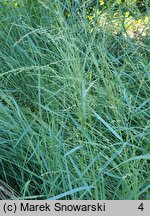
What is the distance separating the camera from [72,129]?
6.84ft

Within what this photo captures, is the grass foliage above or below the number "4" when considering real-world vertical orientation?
above

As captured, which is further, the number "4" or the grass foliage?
the grass foliage

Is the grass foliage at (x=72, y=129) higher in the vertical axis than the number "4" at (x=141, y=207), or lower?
higher

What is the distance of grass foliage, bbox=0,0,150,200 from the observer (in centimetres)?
176

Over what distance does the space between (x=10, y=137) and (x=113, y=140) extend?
0.47 metres

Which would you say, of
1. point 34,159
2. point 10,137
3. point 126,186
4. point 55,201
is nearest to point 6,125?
point 10,137

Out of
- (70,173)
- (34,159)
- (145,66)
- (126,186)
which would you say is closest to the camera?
(126,186)

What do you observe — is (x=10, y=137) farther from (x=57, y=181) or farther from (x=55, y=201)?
(x=55, y=201)

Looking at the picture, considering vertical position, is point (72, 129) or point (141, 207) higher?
point (72, 129)

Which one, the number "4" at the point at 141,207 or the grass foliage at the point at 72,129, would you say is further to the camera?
the grass foliage at the point at 72,129

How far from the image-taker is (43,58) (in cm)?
267

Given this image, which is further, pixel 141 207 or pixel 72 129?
pixel 72 129

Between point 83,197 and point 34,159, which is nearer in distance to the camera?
point 83,197

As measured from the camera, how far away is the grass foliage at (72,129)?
69.4 inches
